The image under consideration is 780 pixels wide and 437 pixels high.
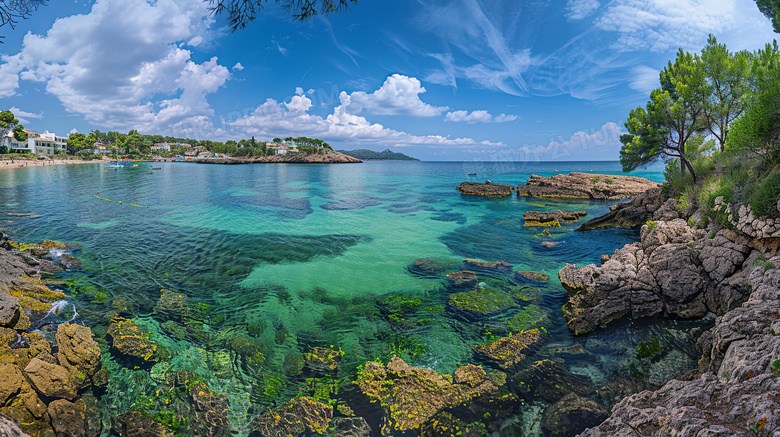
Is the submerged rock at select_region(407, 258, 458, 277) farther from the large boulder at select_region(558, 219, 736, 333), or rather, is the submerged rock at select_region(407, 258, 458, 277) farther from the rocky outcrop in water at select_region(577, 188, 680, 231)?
the rocky outcrop in water at select_region(577, 188, 680, 231)

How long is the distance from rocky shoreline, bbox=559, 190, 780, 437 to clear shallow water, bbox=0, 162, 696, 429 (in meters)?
1.30

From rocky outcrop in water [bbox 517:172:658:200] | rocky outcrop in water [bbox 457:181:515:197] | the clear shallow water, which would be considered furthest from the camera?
rocky outcrop in water [bbox 457:181:515:197]

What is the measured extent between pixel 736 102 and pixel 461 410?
2213cm

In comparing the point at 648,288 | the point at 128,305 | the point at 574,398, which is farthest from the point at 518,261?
the point at 128,305

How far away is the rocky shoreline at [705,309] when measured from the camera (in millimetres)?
3711

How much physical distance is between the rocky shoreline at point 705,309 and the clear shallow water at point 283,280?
4.27 feet

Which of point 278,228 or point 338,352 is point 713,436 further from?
point 278,228

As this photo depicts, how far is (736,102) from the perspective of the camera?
53.5 feet

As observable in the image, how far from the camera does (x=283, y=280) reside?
1292cm

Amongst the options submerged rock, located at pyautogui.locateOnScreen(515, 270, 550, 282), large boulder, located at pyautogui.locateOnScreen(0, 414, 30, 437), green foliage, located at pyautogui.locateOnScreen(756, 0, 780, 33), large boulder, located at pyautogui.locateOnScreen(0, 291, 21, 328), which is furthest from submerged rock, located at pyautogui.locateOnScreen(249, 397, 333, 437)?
green foliage, located at pyautogui.locateOnScreen(756, 0, 780, 33)

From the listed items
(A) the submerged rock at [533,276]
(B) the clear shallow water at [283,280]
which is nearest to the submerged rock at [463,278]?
(B) the clear shallow water at [283,280]

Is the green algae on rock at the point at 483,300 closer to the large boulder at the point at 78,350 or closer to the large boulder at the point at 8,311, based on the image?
the large boulder at the point at 78,350

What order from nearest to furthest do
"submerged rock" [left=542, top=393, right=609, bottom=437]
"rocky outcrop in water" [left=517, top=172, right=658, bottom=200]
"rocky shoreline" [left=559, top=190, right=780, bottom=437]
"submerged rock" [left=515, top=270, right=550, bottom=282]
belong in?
1. "rocky shoreline" [left=559, top=190, right=780, bottom=437]
2. "submerged rock" [left=542, top=393, right=609, bottom=437]
3. "submerged rock" [left=515, top=270, right=550, bottom=282]
4. "rocky outcrop in water" [left=517, top=172, right=658, bottom=200]

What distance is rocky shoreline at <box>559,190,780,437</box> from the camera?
3711 millimetres
